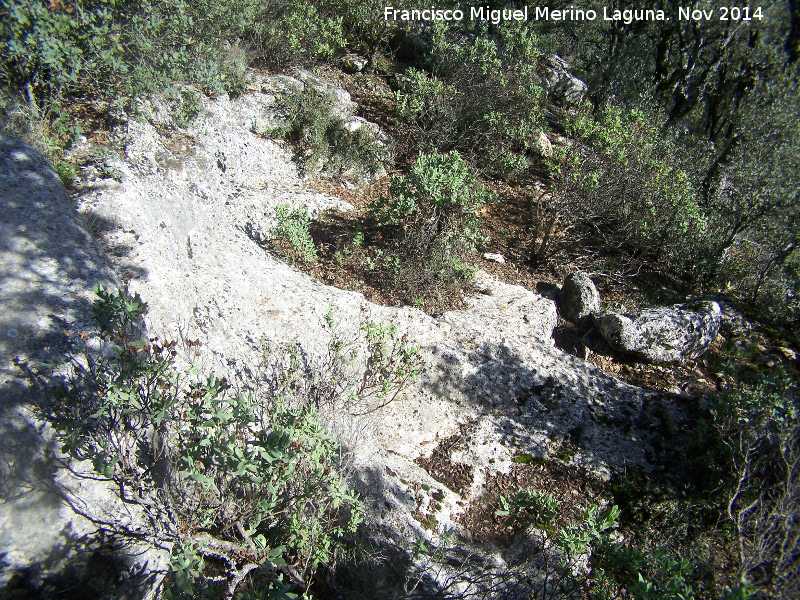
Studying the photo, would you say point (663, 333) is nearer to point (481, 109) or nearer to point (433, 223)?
point (433, 223)

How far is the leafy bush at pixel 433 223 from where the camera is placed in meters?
6.69

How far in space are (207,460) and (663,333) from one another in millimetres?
6431

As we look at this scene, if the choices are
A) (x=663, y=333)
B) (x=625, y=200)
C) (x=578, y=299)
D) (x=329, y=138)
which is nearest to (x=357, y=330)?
(x=578, y=299)

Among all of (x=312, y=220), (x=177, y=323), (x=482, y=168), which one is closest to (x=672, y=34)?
(x=482, y=168)

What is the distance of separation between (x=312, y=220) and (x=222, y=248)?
2.03m

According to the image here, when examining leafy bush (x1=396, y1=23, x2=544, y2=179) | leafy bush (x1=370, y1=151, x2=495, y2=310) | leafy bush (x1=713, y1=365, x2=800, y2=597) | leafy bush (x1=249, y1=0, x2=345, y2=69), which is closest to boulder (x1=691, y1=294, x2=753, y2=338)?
leafy bush (x1=713, y1=365, x2=800, y2=597)

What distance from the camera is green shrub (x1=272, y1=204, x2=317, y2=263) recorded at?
6.62 meters

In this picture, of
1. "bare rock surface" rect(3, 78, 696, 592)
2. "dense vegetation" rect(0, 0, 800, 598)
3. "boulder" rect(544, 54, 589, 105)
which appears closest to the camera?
"dense vegetation" rect(0, 0, 800, 598)

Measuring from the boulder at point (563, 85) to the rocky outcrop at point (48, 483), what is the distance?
14533 mm

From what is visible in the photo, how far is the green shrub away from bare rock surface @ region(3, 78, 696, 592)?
0.28 m

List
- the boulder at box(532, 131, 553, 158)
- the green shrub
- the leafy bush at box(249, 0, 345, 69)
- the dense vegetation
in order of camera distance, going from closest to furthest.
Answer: the dense vegetation
the green shrub
the leafy bush at box(249, 0, 345, 69)
the boulder at box(532, 131, 553, 158)

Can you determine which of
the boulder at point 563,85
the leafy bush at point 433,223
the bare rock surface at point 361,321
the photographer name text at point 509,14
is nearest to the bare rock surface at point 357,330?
the bare rock surface at point 361,321

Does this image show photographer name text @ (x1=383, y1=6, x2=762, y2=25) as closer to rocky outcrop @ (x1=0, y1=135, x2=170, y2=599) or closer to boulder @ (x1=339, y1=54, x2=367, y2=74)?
boulder @ (x1=339, y1=54, x2=367, y2=74)

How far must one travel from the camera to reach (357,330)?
574 cm
